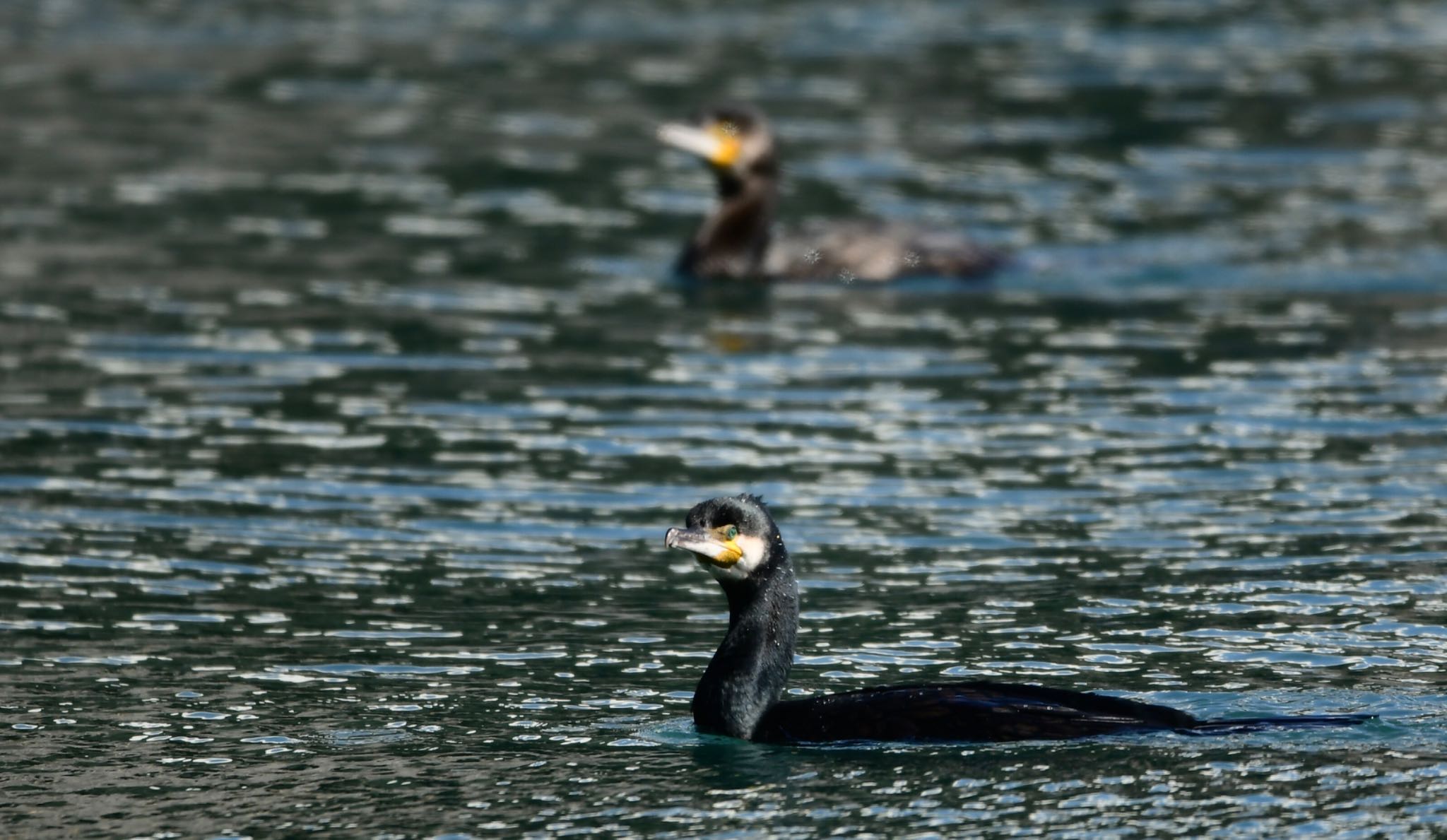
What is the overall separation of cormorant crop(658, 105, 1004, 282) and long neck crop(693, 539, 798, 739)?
10.7 metres

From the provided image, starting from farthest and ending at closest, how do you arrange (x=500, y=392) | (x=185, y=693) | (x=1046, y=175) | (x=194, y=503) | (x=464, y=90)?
(x=464, y=90)
(x=1046, y=175)
(x=500, y=392)
(x=194, y=503)
(x=185, y=693)

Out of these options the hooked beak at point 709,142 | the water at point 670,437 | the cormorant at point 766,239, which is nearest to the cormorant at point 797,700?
the water at point 670,437

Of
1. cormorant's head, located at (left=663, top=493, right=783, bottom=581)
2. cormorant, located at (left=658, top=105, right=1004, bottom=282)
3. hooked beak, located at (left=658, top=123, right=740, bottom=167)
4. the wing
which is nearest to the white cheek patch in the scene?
cormorant's head, located at (left=663, top=493, right=783, bottom=581)

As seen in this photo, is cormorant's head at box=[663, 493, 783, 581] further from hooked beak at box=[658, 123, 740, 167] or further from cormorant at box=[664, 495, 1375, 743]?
hooked beak at box=[658, 123, 740, 167]

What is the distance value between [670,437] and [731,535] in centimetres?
568

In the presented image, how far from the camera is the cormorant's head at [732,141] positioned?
2105cm

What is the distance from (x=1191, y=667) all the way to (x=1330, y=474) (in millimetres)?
3868

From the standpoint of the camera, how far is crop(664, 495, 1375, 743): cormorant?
30.5 feet

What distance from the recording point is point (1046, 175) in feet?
79.6

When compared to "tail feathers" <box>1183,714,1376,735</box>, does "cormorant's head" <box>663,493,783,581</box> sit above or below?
above

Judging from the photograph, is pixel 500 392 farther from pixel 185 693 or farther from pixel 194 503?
pixel 185 693

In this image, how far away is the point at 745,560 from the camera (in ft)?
32.0

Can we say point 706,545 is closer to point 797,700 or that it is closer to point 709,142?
point 797,700

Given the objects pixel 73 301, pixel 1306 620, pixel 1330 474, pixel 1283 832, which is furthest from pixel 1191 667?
pixel 73 301
